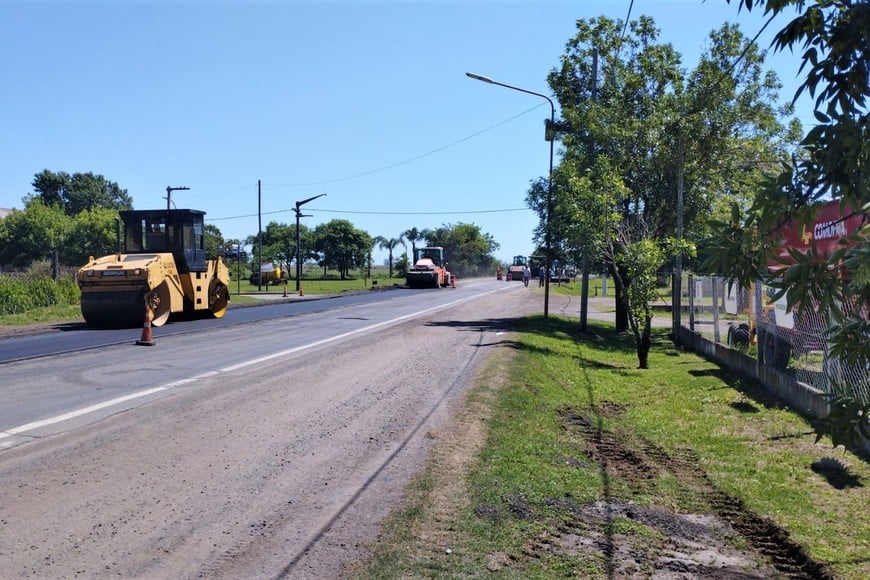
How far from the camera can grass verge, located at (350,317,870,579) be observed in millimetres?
5008

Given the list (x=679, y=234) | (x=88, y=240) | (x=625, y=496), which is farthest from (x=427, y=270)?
(x=625, y=496)

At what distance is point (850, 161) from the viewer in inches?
128

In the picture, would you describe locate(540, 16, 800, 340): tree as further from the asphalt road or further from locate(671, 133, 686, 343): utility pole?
the asphalt road

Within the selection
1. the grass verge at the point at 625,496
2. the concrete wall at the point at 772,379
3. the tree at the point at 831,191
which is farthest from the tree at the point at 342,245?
the tree at the point at 831,191

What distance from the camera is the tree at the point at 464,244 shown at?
13075 cm

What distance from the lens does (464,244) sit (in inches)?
5182

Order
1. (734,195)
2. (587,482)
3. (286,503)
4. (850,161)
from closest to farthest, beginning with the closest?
1. (850,161)
2. (286,503)
3. (587,482)
4. (734,195)

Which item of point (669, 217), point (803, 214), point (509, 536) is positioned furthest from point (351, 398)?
point (669, 217)

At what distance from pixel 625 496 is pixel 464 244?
12548 cm

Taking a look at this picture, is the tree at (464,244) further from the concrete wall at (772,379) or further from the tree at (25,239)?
the concrete wall at (772,379)

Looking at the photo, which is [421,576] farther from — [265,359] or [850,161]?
[265,359]

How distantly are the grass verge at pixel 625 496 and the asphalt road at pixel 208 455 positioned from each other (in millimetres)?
497

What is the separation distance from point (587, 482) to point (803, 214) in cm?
394

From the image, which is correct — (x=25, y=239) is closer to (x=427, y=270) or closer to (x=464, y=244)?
(x=427, y=270)
